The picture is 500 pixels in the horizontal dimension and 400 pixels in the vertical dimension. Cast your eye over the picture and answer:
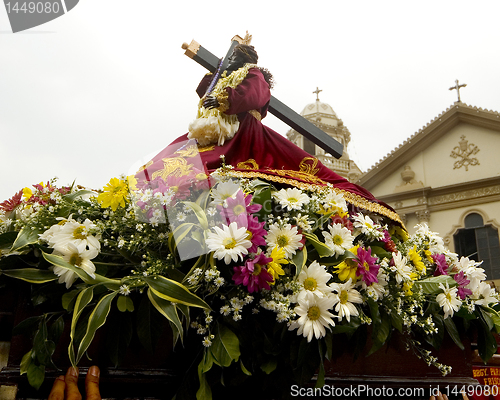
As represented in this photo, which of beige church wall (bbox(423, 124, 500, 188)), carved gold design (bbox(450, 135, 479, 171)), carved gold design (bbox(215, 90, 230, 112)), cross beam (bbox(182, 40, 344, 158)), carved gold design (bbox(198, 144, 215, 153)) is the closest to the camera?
carved gold design (bbox(198, 144, 215, 153))

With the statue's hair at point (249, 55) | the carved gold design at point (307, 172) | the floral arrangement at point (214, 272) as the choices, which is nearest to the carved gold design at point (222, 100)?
the statue's hair at point (249, 55)

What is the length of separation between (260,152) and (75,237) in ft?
5.16

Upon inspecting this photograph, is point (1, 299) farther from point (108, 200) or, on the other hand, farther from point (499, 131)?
point (499, 131)

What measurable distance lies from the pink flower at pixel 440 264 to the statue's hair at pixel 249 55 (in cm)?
182

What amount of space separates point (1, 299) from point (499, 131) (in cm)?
1420

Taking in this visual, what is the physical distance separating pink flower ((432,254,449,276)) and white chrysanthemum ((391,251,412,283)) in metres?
0.48

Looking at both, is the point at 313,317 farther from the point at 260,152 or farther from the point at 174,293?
the point at 260,152

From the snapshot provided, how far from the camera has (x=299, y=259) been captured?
5.23 feet

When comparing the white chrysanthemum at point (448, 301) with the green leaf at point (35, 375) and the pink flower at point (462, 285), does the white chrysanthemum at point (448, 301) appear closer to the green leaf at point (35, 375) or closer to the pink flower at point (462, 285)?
the pink flower at point (462, 285)

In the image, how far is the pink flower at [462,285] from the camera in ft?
6.91

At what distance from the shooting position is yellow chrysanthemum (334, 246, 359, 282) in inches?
66.1

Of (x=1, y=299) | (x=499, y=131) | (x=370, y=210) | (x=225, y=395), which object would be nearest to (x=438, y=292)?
(x=370, y=210)

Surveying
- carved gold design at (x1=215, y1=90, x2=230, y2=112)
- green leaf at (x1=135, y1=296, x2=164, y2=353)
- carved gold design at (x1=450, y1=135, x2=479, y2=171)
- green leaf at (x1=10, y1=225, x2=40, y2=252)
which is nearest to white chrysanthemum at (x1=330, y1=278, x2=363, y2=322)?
green leaf at (x1=135, y1=296, x2=164, y2=353)

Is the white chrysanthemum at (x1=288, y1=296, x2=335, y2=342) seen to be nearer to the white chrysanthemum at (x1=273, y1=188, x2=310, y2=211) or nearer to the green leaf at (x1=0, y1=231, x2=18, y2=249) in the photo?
the white chrysanthemum at (x1=273, y1=188, x2=310, y2=211)
